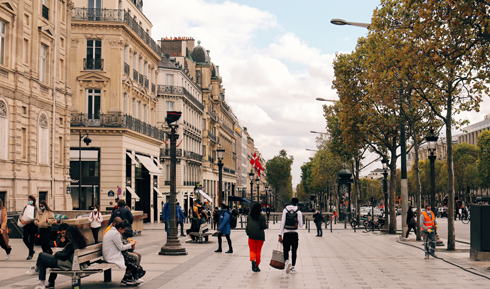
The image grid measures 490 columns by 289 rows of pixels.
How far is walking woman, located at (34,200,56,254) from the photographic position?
15.0 metres

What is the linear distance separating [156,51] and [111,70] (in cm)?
976

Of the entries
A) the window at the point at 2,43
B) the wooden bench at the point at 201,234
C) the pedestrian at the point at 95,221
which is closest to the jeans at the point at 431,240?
the wooden bench at the point at 201,234

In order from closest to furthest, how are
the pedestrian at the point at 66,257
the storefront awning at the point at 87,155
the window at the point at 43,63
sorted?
the pedestrian at the point at 66,257 < the window at the point at 43,63 < the storefront awning at the point at 87,155

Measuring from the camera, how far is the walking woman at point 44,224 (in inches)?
591

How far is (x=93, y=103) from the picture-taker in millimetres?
39156

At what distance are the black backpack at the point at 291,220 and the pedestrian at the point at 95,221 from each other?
9.92 metres

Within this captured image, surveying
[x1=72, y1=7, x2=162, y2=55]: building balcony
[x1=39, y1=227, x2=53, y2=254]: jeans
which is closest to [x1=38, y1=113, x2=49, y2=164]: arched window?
[x1=72, y1=7, x2=162, y2=55]: building balcony

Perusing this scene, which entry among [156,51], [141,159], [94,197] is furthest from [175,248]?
[156,51]

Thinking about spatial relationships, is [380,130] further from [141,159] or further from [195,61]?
[195,61]

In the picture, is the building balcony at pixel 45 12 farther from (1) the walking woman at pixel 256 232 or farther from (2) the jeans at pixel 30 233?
(1) the walking woman at pixel 256 232

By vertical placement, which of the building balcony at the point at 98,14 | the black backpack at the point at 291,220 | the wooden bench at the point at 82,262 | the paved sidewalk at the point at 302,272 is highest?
the building balcony at the point at 98,14

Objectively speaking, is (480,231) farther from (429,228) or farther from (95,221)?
(95,221)

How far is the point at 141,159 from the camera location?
4228cm

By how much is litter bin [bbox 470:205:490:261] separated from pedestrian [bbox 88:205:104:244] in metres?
13.2
